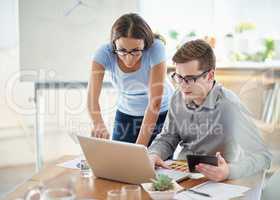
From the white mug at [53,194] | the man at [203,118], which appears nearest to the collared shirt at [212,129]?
the man at [203,118]

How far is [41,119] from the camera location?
365cm

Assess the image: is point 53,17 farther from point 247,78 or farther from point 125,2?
point 247,78

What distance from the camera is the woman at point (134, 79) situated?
2254mm

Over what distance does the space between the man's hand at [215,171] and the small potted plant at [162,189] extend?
0.22 metres

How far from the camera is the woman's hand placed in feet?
7.36

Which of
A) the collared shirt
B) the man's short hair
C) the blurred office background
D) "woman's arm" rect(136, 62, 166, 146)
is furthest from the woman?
the blurred office background

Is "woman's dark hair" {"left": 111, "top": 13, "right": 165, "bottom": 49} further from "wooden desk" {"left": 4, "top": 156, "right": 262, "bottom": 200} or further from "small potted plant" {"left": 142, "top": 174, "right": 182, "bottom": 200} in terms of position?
"small potted plant" {"left": 142, "top": 174, "right": 182, "bottom": 200}

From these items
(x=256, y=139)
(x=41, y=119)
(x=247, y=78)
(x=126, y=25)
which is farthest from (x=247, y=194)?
(x=41, y=119)

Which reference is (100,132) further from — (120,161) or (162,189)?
(162,189)

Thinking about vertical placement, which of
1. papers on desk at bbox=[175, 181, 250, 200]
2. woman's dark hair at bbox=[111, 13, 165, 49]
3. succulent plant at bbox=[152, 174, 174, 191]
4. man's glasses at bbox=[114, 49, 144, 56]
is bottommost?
papers on desk at bbox=[175, 181, 250, 200]

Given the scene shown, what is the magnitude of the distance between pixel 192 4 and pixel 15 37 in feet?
4.91

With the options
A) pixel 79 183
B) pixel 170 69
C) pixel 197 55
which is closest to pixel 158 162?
pixel 79 183

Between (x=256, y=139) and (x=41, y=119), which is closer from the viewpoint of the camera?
(x=256, y=139)

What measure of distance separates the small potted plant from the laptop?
0.13 m
